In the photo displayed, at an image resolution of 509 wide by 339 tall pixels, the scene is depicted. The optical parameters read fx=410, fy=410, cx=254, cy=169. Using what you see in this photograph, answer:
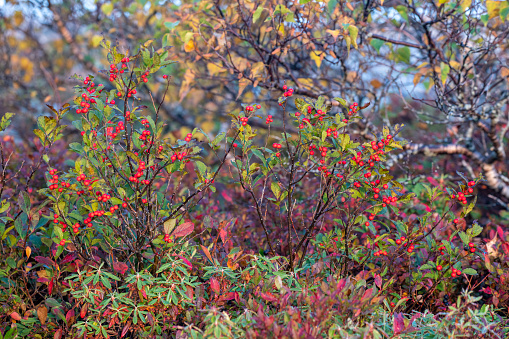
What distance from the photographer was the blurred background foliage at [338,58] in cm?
314

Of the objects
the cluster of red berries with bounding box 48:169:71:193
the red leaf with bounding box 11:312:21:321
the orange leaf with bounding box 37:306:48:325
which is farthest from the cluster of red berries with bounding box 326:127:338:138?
the red leaf with bounding box 11:312:21:321

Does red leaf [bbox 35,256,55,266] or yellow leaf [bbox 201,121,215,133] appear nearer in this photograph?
red leaf [bbox 35,256,55,266]

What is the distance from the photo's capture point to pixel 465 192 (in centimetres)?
216

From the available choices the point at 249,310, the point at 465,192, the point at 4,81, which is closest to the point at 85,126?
the point at 249,310

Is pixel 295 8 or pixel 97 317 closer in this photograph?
pixel 97 317

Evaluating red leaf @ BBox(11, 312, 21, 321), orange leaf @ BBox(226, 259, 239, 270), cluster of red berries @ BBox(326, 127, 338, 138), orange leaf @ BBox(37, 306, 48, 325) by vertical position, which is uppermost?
cluster of red berries @ BBox(326, 127, 338, 138)

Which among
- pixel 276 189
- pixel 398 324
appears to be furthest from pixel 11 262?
pixel 398 324

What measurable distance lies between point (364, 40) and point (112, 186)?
2520 millimetres

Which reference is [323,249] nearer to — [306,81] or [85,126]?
[85,126]

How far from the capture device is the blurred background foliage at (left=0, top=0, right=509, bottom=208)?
3.14 m

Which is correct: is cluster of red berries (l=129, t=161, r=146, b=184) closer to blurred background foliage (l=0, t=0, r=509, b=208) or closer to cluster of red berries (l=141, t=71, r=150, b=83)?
cluster of red berries (l=141, t=71, r=150, b=83)

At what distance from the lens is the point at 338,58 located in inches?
132

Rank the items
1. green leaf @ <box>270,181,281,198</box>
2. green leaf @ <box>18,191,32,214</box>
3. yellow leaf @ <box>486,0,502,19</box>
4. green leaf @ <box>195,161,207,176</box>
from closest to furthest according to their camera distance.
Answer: green leaf @ <box>195,161,207,176</box>
green leaf @ <box>18,191,32,214</box>
green leaf @ <box>270,181,281,198</box>
yellow leaf @ <box>486,0,502,19</box>

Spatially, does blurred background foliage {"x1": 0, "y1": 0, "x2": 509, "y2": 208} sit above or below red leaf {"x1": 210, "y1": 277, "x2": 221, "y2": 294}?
above
